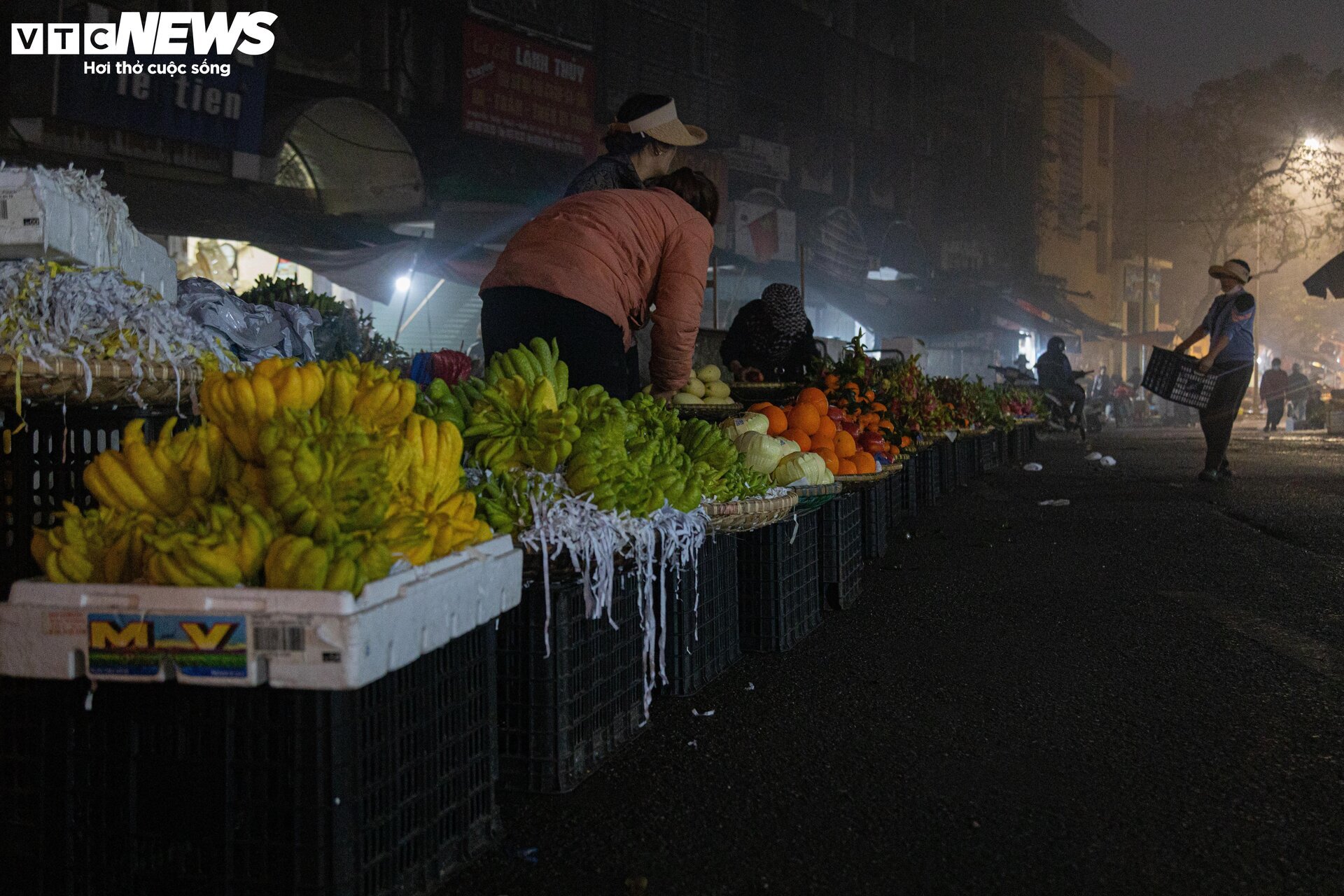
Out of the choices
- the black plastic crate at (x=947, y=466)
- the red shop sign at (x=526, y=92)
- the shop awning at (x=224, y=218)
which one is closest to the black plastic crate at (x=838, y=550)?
the black plastic crate at (x=947, y=466)

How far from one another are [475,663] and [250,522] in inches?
27.1

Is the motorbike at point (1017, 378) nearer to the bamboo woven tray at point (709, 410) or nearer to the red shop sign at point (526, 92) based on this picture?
the red shop sign at point (526, 92)

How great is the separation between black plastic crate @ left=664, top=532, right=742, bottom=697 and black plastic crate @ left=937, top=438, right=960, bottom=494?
24.9 ft

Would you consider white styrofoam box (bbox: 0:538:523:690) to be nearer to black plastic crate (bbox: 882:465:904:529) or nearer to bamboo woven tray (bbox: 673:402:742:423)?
bamboo woven tray (bbox: 673:402:742:423)

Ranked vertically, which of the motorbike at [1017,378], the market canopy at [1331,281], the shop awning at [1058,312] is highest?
the shop awning at [1058,312]

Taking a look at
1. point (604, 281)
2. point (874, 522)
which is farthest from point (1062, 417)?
point (604, 281)

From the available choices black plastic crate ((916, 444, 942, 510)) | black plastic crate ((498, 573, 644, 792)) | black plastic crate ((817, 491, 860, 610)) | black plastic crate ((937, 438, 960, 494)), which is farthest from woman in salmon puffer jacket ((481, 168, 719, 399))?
black plastic crate ((937, 438, 960, 494))

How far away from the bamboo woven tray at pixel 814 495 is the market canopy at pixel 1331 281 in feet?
52.7

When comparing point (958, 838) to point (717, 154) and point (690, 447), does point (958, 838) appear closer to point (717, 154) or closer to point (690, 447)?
point (690, 447)

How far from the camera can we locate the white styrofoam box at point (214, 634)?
6.46 ft

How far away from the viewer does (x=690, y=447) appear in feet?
14.5

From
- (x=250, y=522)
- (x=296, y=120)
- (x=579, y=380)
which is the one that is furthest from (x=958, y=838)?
(x=296, y=120)

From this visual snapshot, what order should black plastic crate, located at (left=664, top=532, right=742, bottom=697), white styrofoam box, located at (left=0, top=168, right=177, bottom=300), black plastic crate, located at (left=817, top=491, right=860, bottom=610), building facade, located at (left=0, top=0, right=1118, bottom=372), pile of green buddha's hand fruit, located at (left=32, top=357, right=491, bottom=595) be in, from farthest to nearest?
building facade, located at (left=0, top=0, right=1118, bottom=372)
black plastic crate, located at (left=817, top=491, right=860, bottom=610)
black plastic crate, located at (left=664, top=532, right=742, bottom=697)
white styrofoam box, located at (left=0, top=168, right=177, bottom=300)
pile of green buddha's hand fruit, located at (left=32, top=357, right=491, bottom=595)

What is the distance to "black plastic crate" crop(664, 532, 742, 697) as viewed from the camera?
3.89m
